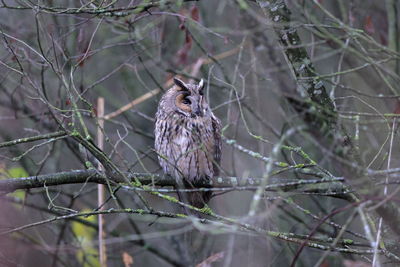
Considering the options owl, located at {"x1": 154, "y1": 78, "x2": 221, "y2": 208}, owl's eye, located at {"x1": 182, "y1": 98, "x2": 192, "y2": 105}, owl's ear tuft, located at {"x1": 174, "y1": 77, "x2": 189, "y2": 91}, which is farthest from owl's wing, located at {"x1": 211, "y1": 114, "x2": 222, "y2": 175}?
owl's ear tuft, located at {"x1": 174, "y1": 77, "x2": 189, "y2": 91}

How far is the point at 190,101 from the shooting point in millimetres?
5297

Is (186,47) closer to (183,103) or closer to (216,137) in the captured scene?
(183,103)

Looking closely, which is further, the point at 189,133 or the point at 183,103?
the point at 183,103

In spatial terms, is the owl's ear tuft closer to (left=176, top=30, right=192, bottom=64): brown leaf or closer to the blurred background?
the blurred background

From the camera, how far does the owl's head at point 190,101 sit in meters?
5.25

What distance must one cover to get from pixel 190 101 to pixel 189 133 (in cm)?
30

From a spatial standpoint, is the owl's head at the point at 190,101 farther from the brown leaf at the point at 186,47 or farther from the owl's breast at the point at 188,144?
the brown leaf at the point at 186,47

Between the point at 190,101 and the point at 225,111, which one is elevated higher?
the point at 190,101

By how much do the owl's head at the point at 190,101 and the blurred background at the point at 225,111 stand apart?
104mm

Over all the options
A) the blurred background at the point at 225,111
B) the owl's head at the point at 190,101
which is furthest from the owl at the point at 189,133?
the blurred background at the point at 225,111

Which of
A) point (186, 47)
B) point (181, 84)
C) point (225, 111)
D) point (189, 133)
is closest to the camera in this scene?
point (186, 47)

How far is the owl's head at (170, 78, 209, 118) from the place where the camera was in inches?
207

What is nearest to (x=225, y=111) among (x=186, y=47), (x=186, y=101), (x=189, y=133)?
(x=186, y=101)

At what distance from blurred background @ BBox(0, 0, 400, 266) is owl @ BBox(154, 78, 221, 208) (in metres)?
0.14
